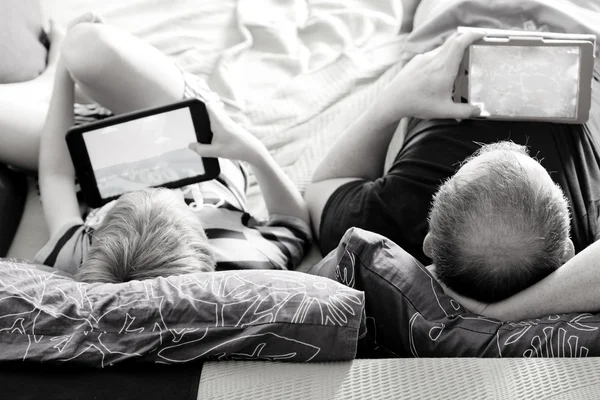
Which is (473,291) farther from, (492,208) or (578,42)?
(578,42)

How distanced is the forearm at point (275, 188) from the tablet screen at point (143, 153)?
0.11 meters

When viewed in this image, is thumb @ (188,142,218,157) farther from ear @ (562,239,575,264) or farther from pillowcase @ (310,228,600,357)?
ear @ (562,239,575,264)

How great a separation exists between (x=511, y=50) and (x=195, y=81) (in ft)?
2.02

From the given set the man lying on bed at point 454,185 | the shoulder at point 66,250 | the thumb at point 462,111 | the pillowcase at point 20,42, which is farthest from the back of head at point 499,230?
the pillowcase at point 20,42

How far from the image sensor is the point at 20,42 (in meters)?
1.43

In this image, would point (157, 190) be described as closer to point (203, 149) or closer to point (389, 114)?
point (203, 149)

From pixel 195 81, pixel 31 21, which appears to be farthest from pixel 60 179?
pixel 31 21

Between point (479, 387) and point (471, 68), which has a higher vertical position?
point (471, 68)

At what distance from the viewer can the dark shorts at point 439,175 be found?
1.09m

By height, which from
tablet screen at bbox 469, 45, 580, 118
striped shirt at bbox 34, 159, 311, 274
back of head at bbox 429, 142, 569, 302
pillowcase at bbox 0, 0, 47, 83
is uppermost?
pillowcase at bbox 0, 0, 47, 83

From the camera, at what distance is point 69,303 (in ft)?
2.51

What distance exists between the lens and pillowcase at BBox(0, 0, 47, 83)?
1395 mm

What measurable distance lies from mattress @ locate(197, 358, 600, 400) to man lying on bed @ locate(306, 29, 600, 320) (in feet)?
0.44

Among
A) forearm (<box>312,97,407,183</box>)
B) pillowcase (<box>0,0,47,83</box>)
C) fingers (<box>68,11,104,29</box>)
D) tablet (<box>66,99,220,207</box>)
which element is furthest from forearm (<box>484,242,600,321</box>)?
pillowcase (<box>0,0,47,83</box>)
